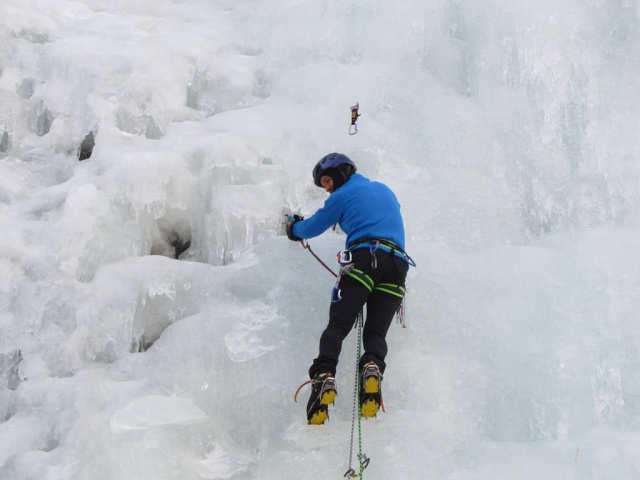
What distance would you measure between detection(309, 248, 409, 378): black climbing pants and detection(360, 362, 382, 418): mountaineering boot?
74 millimetres

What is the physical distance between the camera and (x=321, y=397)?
319cm

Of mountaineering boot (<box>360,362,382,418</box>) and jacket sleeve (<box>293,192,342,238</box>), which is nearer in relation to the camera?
mountaineering boot (<box>360,362,382,418</box>)

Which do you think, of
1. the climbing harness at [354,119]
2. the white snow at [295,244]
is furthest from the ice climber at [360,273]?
the climbing harness at [354,119]

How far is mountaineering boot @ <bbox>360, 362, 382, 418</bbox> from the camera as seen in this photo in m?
3.20

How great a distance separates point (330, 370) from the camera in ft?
10.7

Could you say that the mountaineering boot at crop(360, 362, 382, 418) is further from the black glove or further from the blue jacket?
the black glove

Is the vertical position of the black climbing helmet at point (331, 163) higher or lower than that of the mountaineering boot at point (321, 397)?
higher

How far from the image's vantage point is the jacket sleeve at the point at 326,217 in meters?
3.94

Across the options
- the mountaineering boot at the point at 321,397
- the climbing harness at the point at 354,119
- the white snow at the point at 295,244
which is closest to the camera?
the mountaineering boot at the point at 321,397

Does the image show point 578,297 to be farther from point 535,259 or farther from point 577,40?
point 577,40

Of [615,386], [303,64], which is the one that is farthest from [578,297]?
[303,64]

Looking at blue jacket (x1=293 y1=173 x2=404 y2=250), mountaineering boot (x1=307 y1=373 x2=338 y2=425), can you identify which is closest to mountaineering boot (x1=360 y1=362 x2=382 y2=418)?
mountaineering boot (x1=307 y1=373 x2=338 y2=425)

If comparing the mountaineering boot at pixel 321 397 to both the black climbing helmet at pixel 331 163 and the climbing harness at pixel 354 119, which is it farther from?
the climbing harness at pixel 354 119

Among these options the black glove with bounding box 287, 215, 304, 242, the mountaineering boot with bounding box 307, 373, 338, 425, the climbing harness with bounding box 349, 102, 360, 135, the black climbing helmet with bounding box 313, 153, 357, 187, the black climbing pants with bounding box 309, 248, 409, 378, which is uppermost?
the climbing harness with bounding box 349, 102, 360, 135
